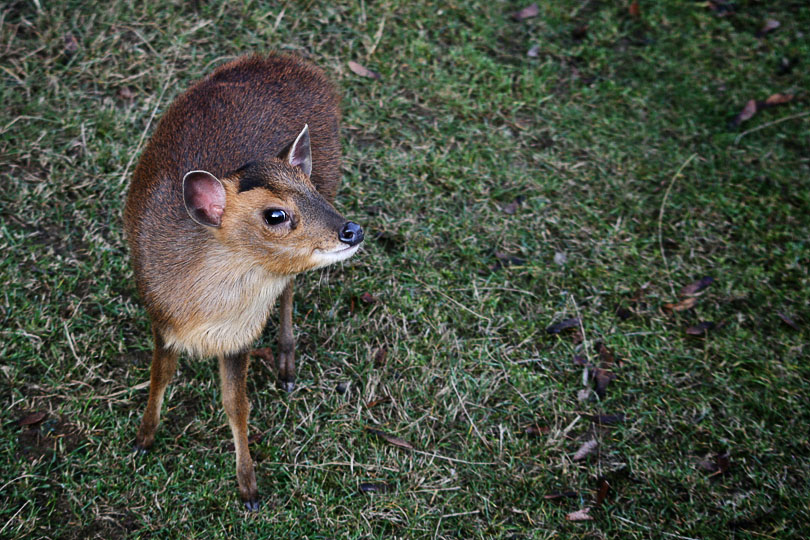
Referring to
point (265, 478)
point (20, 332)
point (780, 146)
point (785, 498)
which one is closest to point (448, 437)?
point (265, 478)

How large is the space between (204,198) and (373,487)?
170 cm

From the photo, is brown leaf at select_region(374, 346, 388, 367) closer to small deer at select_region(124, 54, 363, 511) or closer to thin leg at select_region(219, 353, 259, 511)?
small deer at select_region(124, 54, 363, 511)

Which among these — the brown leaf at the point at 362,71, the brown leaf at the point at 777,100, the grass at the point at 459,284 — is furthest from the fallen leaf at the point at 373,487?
the brown leaf at the point at 777,100

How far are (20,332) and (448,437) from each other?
7.67 ft

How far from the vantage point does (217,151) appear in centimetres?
324

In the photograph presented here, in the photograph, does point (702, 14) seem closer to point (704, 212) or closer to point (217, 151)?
point (704, 212)

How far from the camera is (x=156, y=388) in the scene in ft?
10.8

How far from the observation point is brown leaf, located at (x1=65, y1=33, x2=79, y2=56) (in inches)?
186

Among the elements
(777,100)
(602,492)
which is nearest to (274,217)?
(602,492)

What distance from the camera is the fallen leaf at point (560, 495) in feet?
11.6

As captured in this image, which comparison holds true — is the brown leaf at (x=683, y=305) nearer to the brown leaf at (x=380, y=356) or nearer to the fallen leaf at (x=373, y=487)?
the brown leaf at (x=380, y=356)

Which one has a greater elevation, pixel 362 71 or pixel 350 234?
pixel 350 234

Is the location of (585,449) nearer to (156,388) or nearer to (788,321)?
(788,321)

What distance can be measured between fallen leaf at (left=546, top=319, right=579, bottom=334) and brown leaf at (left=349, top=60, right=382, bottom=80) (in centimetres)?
228
